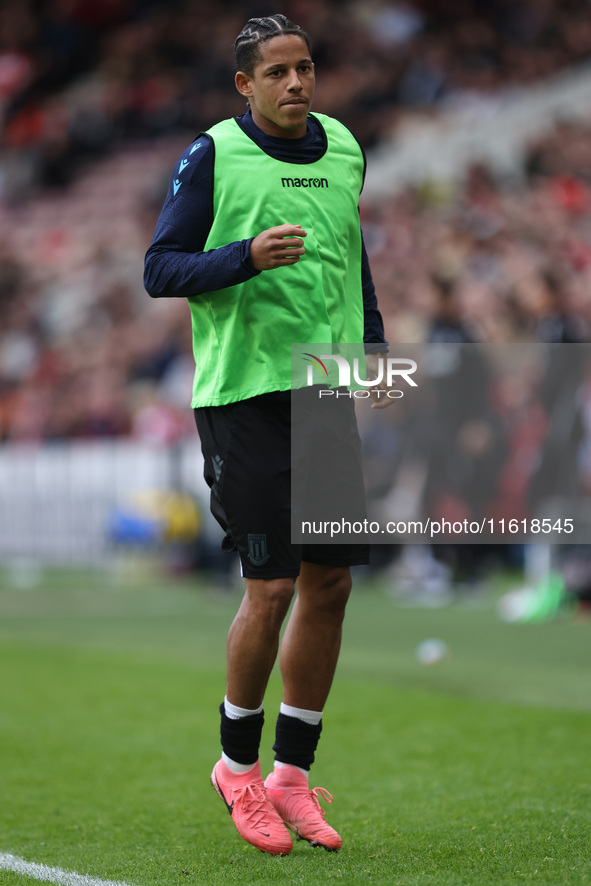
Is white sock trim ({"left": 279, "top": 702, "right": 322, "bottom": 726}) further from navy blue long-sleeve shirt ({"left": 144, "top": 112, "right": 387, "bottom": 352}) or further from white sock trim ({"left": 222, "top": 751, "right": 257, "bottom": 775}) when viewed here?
navy blue long-sleeve shirt ({"left": 144, "top": 112, "right": 387, "bottom": 352})

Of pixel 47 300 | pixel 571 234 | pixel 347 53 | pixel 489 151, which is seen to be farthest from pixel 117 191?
pixel 571 234

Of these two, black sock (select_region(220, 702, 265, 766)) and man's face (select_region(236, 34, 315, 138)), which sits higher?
man's face (select_region(236, 34, 315, 138))

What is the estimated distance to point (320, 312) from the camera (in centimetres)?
282

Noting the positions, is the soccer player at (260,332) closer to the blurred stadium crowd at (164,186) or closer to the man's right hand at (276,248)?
the man's right hand at (276,248)

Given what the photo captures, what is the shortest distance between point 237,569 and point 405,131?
6875mm

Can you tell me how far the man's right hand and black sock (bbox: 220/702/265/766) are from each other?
106 cm

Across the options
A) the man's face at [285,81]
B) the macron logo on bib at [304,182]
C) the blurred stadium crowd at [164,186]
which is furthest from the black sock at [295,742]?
the blurred stadium crowd at [164,186]

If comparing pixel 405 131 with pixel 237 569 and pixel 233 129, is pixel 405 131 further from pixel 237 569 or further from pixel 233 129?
pixel 233 129

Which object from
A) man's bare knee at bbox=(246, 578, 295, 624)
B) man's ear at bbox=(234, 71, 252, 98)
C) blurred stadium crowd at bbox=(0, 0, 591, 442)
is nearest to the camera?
man's bare knee at bbox=(246, 578, 295, 624)

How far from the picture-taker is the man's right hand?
256cm

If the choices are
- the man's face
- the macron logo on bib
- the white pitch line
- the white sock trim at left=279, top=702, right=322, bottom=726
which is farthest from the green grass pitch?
the man's face

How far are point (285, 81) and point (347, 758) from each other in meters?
2.25

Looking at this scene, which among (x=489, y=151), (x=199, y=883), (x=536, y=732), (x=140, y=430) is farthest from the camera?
(x=140, y=430)

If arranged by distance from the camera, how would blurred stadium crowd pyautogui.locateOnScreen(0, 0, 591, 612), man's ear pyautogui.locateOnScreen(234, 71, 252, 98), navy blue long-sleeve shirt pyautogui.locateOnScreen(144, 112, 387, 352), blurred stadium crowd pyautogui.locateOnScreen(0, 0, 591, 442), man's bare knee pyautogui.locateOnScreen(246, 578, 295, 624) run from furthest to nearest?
1. blurred stadium crowd pyautogui.locateOnScreen(0, 0, 591, 442)
2. blurred stadium crowd pyautogui.locateOnScreen(0, 0, 591, 612)
3. man's ear pyautogui.locateOnScreen(234, 71, 252, 98)
4. man's bare knee pyautogui.locateOnScreen(246, 578, 295, 624)
5. navy blue long-sleeve shirt pyautogui.locateOnScreen(144, 112, 387, 352)
